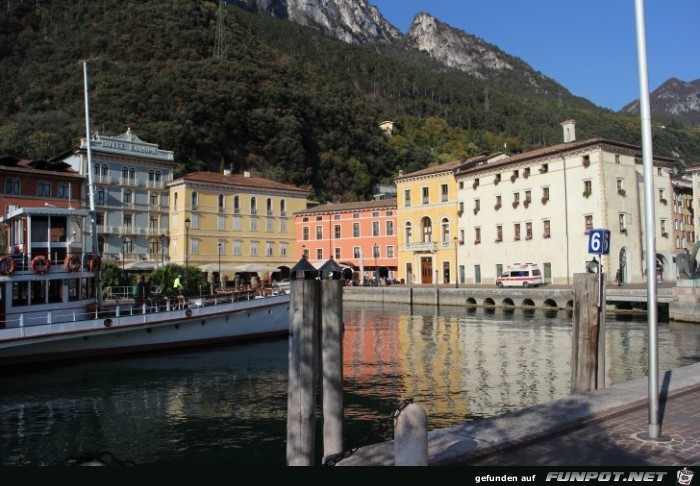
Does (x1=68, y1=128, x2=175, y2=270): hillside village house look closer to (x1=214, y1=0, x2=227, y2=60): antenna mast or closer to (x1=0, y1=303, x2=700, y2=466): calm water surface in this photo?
(x1=0, y1=303, x2=700, y2=466): calm water surface

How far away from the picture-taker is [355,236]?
2461 inches

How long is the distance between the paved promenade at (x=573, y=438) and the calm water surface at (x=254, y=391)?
846 millimetres

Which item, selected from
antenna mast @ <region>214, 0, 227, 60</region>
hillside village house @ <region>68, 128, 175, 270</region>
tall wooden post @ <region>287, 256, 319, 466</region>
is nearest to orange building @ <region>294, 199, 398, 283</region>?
hillside village house @ <region>68, 128, 175, 270</region>

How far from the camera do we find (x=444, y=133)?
417 feet

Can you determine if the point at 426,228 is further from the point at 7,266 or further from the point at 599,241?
the point at 599,241

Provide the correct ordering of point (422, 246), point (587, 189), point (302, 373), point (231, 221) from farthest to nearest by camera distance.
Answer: point (231, 221) → point (422, 246) → point (587, 189) → point (302, 373)

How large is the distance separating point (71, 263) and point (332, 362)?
17.9m

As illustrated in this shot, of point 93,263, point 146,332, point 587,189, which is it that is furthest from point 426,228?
point 93,263

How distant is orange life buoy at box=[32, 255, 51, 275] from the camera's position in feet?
68.4

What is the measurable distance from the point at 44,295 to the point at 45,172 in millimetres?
30216


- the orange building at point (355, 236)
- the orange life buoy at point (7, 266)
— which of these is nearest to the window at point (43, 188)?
the orange building at point (355, 236)

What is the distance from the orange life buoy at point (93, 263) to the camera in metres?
22.8

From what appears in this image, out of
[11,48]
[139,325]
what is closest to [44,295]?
[139,325]

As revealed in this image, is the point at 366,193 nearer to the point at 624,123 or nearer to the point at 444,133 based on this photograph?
the point at 444,133
